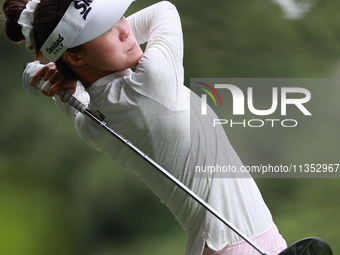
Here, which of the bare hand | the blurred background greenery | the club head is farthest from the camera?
the blurred background greenery

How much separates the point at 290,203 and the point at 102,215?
79 cm

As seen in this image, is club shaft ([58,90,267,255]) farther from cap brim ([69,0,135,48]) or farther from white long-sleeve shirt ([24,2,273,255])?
cap brim ([69,0,135,48])

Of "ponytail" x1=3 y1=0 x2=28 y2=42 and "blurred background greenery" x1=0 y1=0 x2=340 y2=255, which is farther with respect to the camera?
"blurred background greenery" x1=0 y1=0 x2=340 y2=255

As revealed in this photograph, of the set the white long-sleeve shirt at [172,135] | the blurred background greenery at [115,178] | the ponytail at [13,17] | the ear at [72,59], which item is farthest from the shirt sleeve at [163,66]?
the blurred background greenery at [115,178]

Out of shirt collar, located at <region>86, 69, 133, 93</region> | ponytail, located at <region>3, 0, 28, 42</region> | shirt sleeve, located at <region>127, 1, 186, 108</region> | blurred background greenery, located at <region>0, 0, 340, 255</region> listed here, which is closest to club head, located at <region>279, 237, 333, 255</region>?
shirt sleeve, located at <region>127, 1, 186, 108</region>

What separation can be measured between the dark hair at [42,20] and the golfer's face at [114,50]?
0.03m

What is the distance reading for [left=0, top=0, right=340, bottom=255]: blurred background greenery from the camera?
1.62 m

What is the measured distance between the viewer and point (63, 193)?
163cm

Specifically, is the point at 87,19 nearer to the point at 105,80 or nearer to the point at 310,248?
the point at 105,80

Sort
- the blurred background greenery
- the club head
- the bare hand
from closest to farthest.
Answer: the club head
the bare hand
the blurred background greenery

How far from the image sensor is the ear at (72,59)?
70cm

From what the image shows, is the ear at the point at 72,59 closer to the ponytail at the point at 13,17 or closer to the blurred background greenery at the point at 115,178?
the ponytail at the point at 13,17

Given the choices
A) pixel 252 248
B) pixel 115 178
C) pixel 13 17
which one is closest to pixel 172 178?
pixel 252 248

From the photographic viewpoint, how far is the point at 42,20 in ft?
2.26
